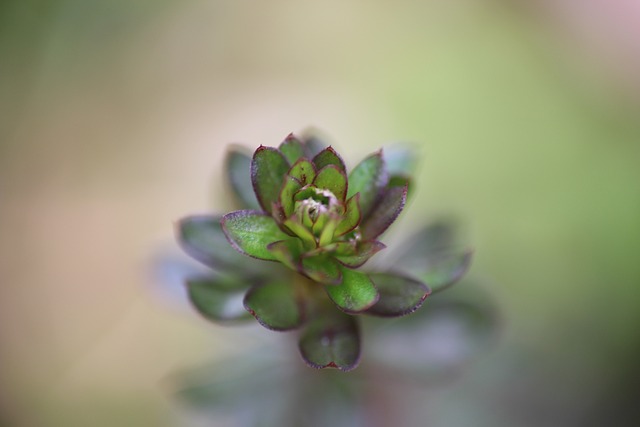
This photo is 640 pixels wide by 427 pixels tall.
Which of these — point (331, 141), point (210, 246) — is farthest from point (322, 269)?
point (331, 141)

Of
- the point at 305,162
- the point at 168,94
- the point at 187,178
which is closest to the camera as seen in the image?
the point at 305,162

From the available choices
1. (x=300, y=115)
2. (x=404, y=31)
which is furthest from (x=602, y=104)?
(x=300, y=115)

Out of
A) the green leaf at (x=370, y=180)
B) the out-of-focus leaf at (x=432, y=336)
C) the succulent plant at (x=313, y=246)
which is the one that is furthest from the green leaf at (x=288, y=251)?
the out-of-focus leaf at (x=432, y=336)

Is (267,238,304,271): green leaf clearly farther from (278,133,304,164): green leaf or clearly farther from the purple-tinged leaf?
(278,133,304,164): green leaf

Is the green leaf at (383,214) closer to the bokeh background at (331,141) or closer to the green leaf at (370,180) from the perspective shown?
the green leaf at (370,180)

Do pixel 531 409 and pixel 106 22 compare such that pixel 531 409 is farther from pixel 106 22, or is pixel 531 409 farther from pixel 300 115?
pixel 106 22

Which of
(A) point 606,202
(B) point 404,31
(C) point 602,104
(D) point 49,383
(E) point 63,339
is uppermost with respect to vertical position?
(B) point 404,31
